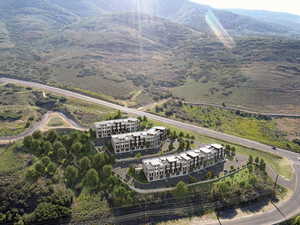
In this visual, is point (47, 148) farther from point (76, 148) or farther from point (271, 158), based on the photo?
point (271, 158)

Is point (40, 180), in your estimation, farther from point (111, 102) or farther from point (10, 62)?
point (10, 62)

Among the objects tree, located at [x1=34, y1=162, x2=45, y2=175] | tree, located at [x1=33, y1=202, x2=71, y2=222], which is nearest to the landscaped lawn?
tree, located at [x1=33, y1=202, x2=71, y2=222]

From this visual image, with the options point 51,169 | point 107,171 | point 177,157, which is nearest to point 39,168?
A: point 51,169

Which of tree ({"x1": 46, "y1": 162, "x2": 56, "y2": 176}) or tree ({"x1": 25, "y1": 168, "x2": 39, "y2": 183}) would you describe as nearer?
tree ({"x1": 25, "y1": 168, "x2": 39, "y2": 183})

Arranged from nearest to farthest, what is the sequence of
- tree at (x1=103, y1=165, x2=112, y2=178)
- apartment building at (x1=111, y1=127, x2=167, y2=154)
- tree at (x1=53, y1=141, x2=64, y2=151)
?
1. tree at (x1=103, y1=165, x2=112, y2=178)
2. tree at (x1=53, y1=141, x2=64, y2=151)
3. apartment building at (x1=111, y1=127, x2=167, y2=154)

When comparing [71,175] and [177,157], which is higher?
[177,157]

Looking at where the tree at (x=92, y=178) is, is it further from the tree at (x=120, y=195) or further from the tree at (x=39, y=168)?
the tree at (x=39, y=168)

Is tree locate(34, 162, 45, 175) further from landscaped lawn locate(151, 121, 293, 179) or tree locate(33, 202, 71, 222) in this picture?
landscaped lawn locate(151, 121, 293, 179)

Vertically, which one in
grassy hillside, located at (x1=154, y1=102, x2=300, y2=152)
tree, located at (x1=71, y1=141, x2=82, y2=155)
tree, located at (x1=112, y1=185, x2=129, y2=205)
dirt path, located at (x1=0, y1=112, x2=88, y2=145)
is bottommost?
grassy hillside, located at (x1=154, y1=102, x2=300, y2=152)
